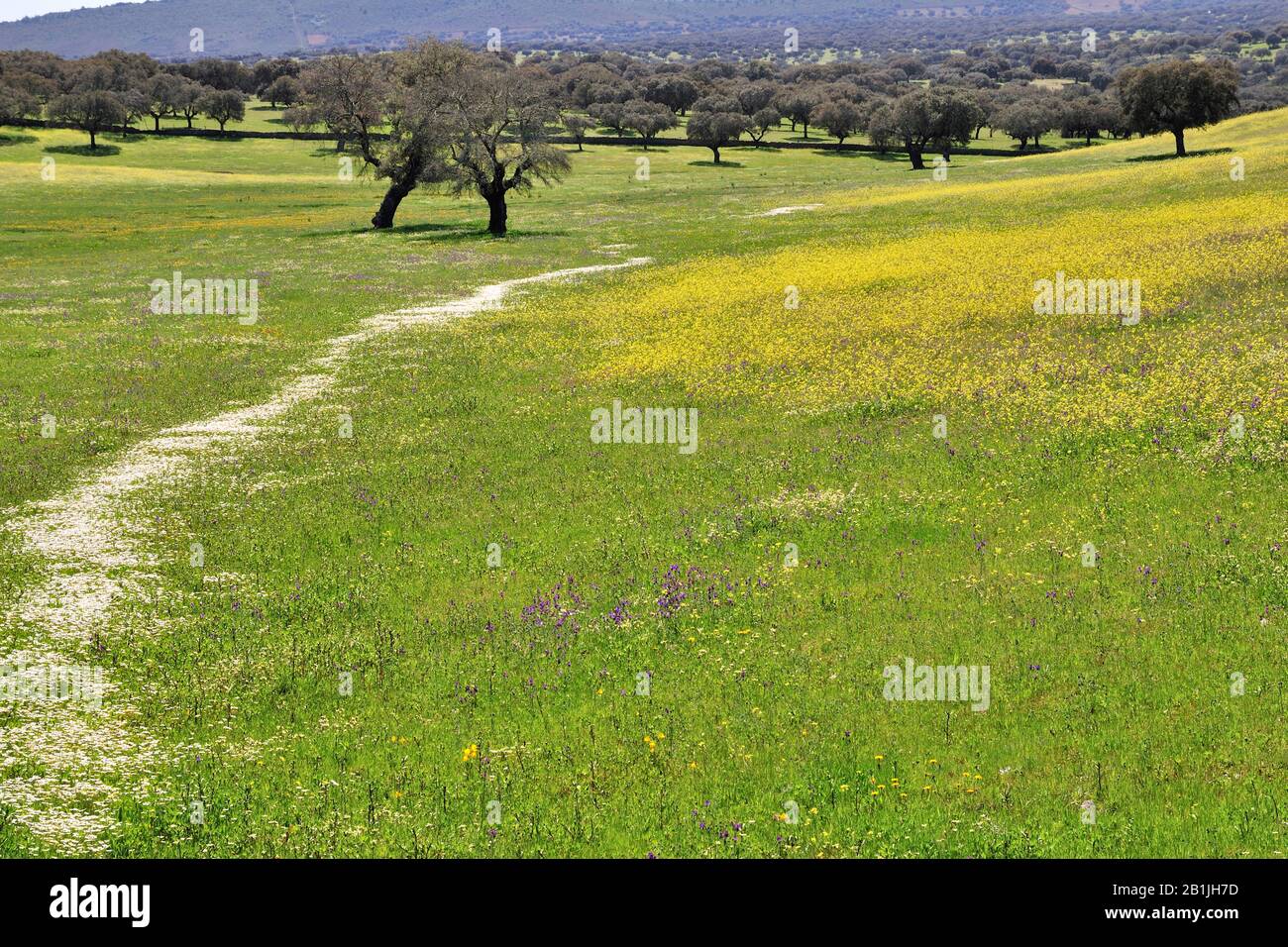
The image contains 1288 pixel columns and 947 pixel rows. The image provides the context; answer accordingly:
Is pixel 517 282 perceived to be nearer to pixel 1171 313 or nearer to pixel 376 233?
pixel 376 233

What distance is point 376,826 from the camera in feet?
40.8

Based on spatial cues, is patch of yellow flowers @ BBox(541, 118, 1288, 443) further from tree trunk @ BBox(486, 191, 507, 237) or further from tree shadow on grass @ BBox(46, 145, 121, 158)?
tree shadow on grass @ BBox(46, 145, 121, 158)

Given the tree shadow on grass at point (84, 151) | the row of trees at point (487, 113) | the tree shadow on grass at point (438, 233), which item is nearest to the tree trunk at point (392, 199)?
the row of trees at point (487, 113)

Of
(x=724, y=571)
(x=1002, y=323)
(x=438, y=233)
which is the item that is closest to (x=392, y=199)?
(x=438, y=233)

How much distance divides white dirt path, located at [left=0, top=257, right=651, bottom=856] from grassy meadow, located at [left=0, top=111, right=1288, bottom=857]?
159mm

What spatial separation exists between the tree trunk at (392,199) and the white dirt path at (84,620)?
5409cm

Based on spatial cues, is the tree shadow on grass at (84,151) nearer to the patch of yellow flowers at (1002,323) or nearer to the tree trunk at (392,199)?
the tree trunk at (392,199)

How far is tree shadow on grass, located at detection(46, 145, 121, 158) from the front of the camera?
149 m

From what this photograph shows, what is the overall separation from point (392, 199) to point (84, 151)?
87.5 metres

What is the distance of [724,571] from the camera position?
20.0m

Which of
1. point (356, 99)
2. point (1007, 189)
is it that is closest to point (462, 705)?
point (1007, 189)

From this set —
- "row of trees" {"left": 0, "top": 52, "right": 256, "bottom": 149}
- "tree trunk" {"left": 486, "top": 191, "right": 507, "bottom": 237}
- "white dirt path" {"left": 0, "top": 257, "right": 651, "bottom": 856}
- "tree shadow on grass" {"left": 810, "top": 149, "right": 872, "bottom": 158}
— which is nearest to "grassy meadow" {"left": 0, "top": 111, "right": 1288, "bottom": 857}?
"white dirt path" {"left": 0, "top": 257, "right": 651, "bottom": 856}

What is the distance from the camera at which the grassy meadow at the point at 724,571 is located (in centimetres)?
1250

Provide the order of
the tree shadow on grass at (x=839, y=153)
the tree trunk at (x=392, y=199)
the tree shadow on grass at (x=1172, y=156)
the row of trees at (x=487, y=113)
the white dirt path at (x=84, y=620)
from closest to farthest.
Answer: the white dirt path at (x=84, y=620), the row of trees at (x=487, y=113), the tree shadow on grass at (x=1172, y=156), the tree trunk at (x=392, y=199), the tree shadow on grass at (x=839, y=153)
